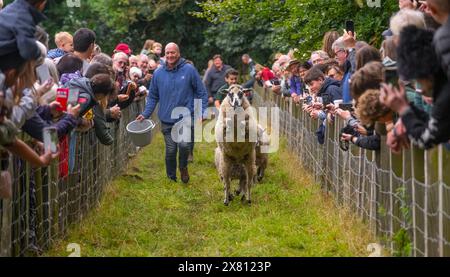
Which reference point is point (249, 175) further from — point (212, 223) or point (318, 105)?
point (212, 223)

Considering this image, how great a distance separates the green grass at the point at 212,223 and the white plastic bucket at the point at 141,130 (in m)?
0.78

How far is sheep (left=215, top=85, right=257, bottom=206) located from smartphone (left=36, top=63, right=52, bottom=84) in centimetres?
513

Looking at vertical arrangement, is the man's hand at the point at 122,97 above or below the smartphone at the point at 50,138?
below

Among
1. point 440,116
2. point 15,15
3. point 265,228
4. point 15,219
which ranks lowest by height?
point 265,228

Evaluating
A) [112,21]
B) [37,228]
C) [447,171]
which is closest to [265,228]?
[37,228]

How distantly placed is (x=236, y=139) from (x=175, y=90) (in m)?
2.70

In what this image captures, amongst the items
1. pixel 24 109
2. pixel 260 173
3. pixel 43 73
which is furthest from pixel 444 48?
pixel 260 173

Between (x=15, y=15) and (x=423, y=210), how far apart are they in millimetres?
3594

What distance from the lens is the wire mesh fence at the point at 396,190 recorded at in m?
6.60

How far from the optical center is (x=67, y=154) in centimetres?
989

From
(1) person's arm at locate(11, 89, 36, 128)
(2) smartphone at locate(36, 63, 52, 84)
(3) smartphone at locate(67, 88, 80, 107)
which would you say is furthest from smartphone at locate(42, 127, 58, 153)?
(2) smartphone at locate(36, 63, 52, 84)

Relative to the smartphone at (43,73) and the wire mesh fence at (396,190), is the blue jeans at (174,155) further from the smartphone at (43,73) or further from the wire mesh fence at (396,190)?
the smartphone at (43,73)

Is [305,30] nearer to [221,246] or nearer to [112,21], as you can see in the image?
[221,246]

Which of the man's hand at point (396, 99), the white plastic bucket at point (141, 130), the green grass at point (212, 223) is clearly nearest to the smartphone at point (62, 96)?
the green grass at point (212, 223)
